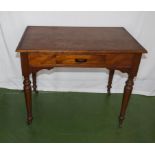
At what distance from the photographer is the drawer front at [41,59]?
1578 millimetres

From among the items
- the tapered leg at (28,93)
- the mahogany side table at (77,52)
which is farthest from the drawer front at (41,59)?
the tapered leg at (28,93)

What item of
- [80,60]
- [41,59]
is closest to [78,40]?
[80,60]

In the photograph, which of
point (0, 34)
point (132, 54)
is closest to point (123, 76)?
point (132, 54)

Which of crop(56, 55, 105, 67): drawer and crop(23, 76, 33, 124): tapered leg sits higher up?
crop(56, 55, 105, 67): drawer

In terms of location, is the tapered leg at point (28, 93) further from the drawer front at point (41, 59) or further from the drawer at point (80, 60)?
the drawer at point (80, 60)

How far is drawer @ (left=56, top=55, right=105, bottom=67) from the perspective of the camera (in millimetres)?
1601

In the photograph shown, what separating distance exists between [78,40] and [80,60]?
204 millimetres

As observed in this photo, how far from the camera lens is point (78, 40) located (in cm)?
173

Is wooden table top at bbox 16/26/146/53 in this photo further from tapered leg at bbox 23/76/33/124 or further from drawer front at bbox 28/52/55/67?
tapered leg at bbox 23/76/33/124

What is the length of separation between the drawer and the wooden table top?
0.06m

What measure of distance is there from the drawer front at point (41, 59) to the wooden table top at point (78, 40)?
0.16 ft

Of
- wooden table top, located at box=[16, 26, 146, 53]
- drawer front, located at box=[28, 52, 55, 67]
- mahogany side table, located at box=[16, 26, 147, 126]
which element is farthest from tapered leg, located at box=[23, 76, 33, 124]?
wooden table top, located at box=[16, 26, 146, 53]

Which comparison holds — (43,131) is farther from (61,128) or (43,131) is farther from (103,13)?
(103,13)

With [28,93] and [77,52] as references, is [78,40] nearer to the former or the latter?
[77,52]
